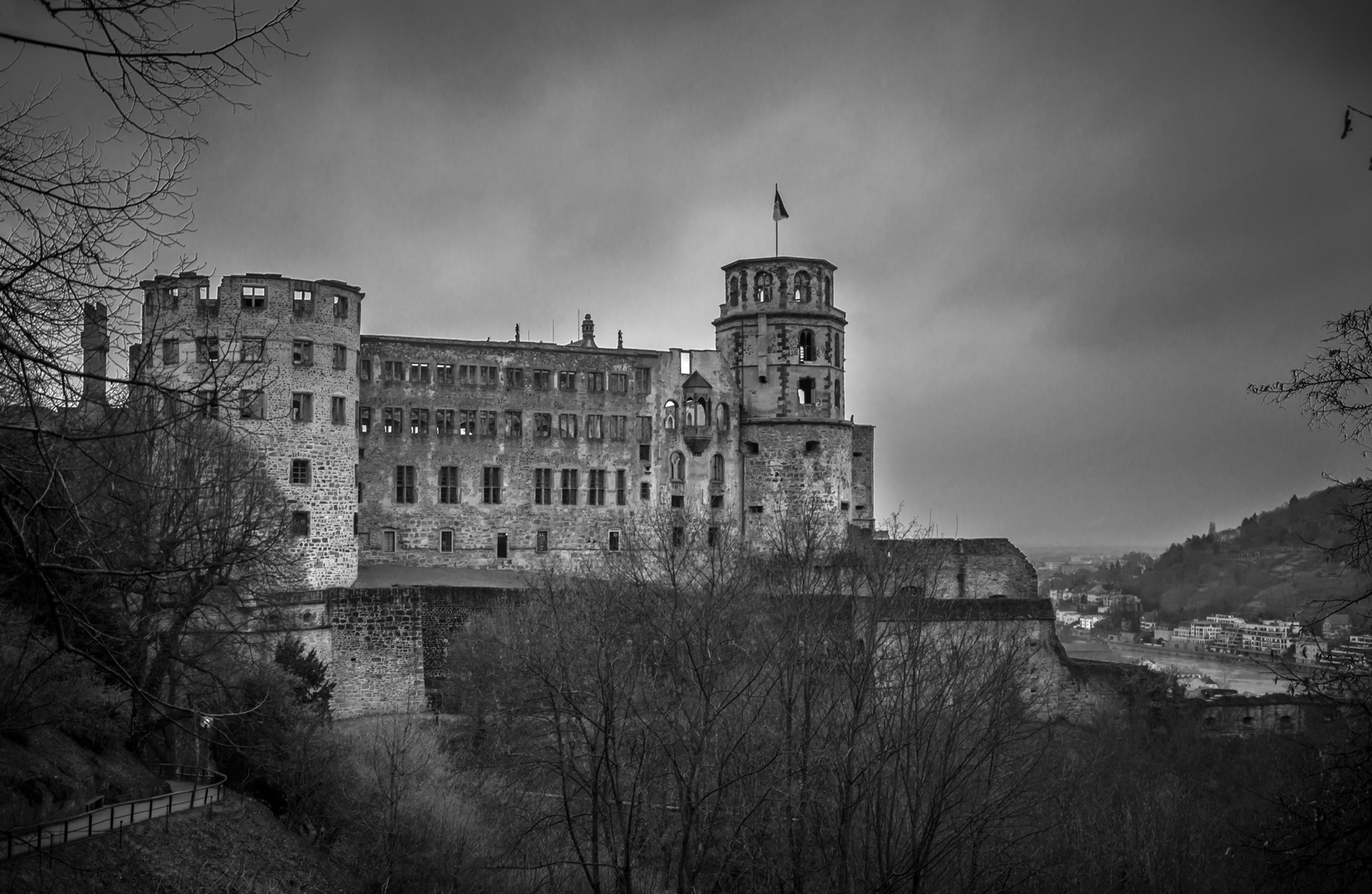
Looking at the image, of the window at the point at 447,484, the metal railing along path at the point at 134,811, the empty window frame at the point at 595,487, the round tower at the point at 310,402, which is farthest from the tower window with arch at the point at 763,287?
the metal railing along path at the point at 134,811

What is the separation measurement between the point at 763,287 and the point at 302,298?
21.0 m

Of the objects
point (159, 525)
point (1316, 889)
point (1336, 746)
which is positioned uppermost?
point (159, 525)

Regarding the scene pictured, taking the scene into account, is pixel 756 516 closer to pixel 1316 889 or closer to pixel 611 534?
pixel 611 534

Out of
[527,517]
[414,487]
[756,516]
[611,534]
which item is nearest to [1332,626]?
[756,516]

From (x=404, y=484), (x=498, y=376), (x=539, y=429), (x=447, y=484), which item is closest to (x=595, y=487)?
(x=539, y=429)

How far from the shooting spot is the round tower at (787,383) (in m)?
55.9

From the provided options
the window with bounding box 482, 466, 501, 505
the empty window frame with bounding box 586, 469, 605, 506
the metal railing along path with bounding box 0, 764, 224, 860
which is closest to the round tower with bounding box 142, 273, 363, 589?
the window with bounding box 482, 466, 501, 505

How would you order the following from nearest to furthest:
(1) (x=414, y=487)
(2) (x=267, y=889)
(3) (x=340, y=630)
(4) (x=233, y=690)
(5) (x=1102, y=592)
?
(2) (x=267, y=889) < (4) (x=233, y=690) < (3) (x=340, y=630) < (1) (x=414, y=487) < (5) (x=1102, y=592)

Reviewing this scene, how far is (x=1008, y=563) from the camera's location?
5275 cm

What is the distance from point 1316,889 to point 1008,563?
2909 cm

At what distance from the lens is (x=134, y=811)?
21922mm

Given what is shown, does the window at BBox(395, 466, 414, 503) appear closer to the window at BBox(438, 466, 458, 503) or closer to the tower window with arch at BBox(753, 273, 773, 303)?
the window at BBox(438, 466, 458, 503)

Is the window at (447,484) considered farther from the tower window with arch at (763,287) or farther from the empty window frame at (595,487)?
the tower window with arch at (763,287)

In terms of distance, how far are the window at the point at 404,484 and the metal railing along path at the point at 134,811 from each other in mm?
24982
